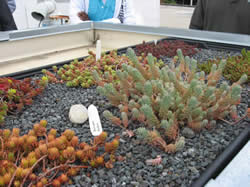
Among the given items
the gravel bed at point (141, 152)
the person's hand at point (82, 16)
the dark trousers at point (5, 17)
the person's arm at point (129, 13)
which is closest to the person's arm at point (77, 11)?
the person's hand at point (82, 16)

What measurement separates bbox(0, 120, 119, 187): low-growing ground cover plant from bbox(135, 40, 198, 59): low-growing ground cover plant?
1.41m

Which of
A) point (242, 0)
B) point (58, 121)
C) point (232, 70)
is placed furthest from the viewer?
point (242, 0)

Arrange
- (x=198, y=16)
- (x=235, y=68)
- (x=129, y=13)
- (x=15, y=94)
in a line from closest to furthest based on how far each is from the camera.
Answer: (x=15, y=94), (x=235, y=68), (x=198, y=16), (x=129, y=13)

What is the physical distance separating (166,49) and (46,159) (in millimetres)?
1647

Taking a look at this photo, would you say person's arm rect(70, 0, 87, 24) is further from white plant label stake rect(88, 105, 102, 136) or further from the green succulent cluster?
white plant label stake rect(88, 105, 102, 136)

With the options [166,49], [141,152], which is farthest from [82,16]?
[141,152]

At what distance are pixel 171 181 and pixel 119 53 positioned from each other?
1614mm

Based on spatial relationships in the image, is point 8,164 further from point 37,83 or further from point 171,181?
point 37,83

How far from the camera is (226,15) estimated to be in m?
2.94

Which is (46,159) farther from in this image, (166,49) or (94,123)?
(166,49)

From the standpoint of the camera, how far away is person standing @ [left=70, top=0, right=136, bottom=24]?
137 inches

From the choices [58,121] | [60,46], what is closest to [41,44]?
[60,46]

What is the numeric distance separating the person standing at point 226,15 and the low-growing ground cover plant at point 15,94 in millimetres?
2299

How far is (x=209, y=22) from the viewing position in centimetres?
308
